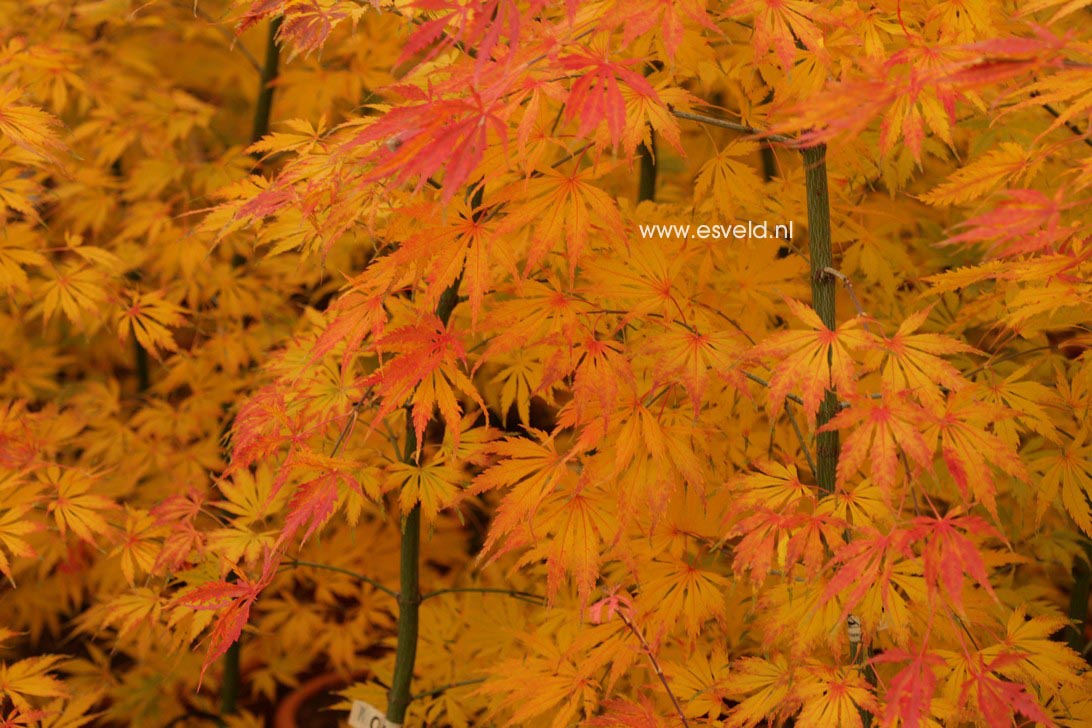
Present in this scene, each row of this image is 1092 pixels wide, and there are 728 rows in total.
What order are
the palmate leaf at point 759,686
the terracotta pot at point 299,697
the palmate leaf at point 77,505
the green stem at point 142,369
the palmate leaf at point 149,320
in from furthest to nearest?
the green stem at point 142,369 < the terracotta pot at point 299,697 < the palmate leaf at point 149,320 < the palmate leaf at point 77,505 < the palmate leaf at point 759,686

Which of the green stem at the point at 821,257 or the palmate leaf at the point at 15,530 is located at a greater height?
the green stem at the point at 821,257

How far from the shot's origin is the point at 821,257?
1527mm

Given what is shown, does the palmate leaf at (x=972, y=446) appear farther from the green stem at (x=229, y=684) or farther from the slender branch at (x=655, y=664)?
the green stem at (x=229, y=684)

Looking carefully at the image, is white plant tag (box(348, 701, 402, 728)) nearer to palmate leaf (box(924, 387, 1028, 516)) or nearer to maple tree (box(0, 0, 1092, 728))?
maple tree (box(0, 0, 1092, 728))

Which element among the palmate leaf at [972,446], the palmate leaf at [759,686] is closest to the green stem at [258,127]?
the palmate leaf at [759,686]

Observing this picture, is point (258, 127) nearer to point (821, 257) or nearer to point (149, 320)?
point (149, 320)

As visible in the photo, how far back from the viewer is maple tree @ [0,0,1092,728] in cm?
123

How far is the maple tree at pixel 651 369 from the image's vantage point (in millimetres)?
1228

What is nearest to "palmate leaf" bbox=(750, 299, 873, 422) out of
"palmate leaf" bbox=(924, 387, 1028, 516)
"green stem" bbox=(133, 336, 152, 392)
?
"palmate leaf" bbox=(924, 387, 1028, 516)

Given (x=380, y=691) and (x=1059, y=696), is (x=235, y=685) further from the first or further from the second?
(x=1059, y=696)

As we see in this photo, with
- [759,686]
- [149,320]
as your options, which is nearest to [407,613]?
[759,686]

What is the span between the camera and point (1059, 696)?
1550 millimetres

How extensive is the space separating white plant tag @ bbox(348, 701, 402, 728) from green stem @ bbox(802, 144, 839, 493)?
2.95 feet

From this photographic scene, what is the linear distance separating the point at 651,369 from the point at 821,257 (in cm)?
30
